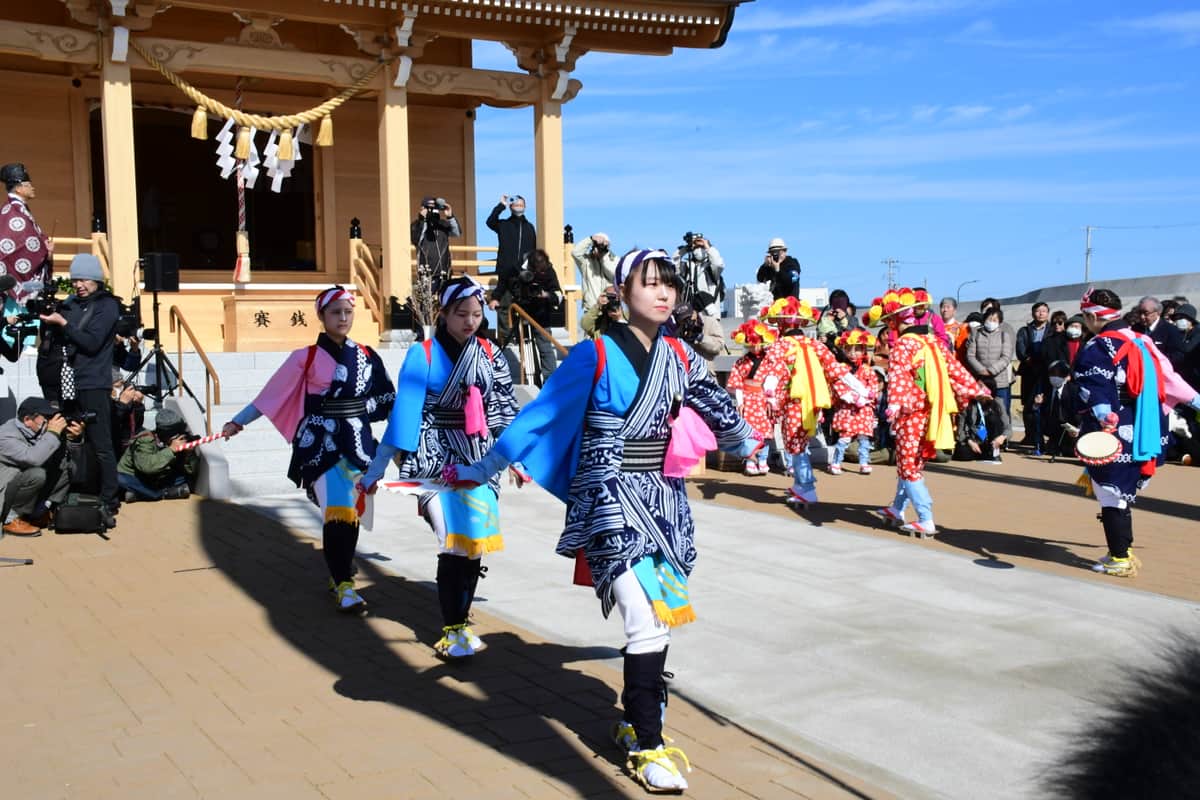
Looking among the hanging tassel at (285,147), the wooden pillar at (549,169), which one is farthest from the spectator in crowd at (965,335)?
the hanging tassel at (285,147)

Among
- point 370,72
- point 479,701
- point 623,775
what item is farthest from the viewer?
point 370,72

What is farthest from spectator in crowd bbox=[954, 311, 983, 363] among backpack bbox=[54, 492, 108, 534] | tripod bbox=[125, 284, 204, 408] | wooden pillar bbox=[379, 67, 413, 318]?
backpack bbox=[54, 492, 108, 534]

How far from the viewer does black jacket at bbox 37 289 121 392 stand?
903 centimetres

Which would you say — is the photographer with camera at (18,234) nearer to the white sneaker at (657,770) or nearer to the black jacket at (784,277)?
the black jacket at (784,277)

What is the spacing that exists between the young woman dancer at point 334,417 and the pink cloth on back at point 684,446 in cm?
263

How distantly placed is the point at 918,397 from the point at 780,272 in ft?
18.8

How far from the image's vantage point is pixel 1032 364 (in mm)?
14945

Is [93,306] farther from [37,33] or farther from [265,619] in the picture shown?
[37,33]

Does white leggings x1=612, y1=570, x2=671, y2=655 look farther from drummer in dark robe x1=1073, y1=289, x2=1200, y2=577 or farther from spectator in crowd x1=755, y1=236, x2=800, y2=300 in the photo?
spectator in crowd x1=755, y1=236, x2=800, y2=300

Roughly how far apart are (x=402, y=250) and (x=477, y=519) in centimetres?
1138

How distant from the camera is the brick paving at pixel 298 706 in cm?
406

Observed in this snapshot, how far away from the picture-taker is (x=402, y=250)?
53.5 feet

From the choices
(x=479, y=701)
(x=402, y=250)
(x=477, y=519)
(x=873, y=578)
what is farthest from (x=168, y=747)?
(x=402, y=250)

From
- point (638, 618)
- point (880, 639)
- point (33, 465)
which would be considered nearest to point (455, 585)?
point (638, 618)
